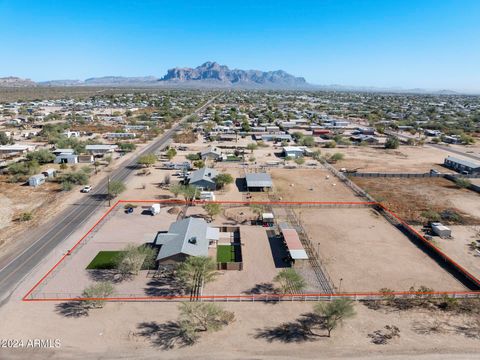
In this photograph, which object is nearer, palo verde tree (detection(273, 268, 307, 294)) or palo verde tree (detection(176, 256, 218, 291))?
palo verde tree (detection(273, 268, 307, 294))

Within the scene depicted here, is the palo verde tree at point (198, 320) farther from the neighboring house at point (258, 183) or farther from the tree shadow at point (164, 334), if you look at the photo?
the neighboring house at point (258, 183)

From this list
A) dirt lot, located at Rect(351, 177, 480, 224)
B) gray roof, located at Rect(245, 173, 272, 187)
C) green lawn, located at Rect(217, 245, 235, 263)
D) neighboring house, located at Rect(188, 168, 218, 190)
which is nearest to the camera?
green lawn, located at Rect(217, 245, 235, 263)

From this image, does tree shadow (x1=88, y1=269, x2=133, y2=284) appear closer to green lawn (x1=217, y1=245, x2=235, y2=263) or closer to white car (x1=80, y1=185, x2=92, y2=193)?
→ green lawn (x1=217, y1=245, x2=235, y2=263)

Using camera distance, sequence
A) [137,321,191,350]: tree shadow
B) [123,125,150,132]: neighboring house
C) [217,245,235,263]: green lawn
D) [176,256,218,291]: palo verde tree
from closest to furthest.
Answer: [137,321,191,350]: tree shadow → [176,256,218,291]: palo verde tree → [217,245,235,263]: green lawn → [123,125,150,132]: neighboring house

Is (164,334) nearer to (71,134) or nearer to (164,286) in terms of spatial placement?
(164,286)

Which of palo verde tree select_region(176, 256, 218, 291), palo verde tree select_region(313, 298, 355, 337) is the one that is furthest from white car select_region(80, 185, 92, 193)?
palo verde tree select_region(313, 298, 355, 337)

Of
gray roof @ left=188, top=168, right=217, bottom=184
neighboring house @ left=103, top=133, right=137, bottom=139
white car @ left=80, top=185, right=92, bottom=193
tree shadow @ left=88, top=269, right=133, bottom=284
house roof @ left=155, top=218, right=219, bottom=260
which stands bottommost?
tree shadow @ left=88, top=269, right=133, bottom=284
